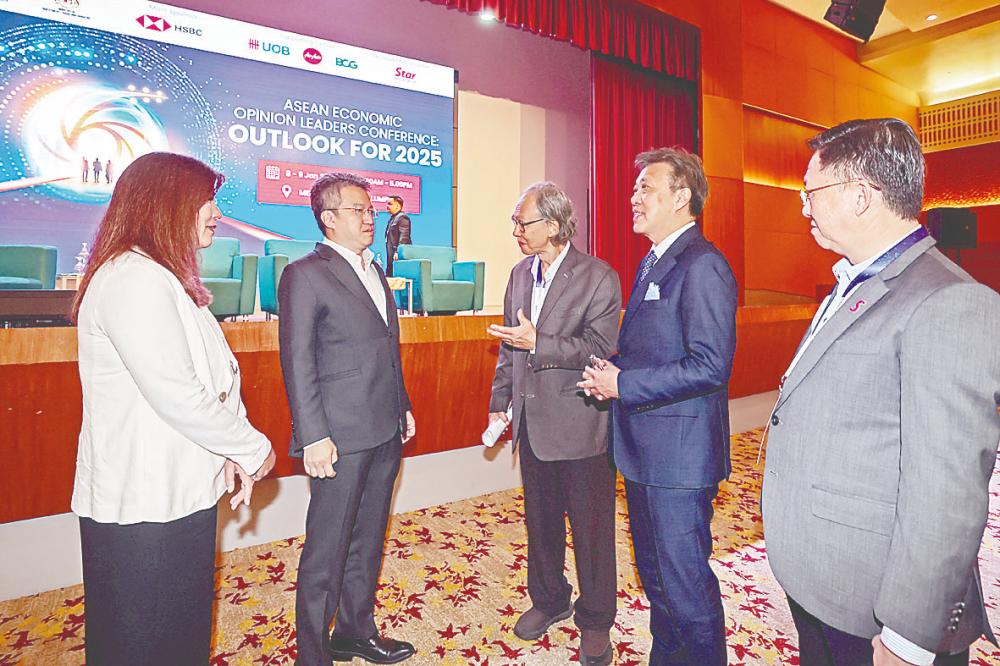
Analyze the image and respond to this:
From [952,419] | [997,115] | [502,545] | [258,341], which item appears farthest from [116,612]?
[997,115]

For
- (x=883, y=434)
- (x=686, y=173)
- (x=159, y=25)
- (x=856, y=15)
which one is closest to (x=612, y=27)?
(x=856, y=15)

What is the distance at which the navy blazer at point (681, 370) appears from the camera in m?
1.42

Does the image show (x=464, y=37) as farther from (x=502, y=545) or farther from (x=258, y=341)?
(x=502, y=545)

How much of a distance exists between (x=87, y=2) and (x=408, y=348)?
14.0ft

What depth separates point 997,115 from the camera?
853 centimetres

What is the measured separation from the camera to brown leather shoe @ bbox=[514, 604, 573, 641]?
2.07 metres

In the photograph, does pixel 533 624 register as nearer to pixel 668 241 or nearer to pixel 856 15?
pixel 668 241

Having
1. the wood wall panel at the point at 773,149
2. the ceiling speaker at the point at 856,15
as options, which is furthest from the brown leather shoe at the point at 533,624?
the wood wall panel at the point at 773,149

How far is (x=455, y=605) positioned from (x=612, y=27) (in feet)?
18.4

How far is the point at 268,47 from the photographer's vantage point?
17.4ft

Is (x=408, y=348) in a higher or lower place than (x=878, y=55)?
lower

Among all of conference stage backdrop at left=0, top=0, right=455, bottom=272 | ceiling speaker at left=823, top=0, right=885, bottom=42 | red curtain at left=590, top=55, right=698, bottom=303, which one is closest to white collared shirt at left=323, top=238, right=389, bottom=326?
conference stage backdrop at left=0, top=0, right=455, bottom=272

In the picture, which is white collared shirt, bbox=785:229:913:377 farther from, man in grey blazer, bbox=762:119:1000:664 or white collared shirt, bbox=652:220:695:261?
white collared shirt, bbox=652:220:695:261

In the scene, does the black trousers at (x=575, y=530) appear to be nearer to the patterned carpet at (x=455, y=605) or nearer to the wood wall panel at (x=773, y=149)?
the patterned carpet at (x=455, y=605)
